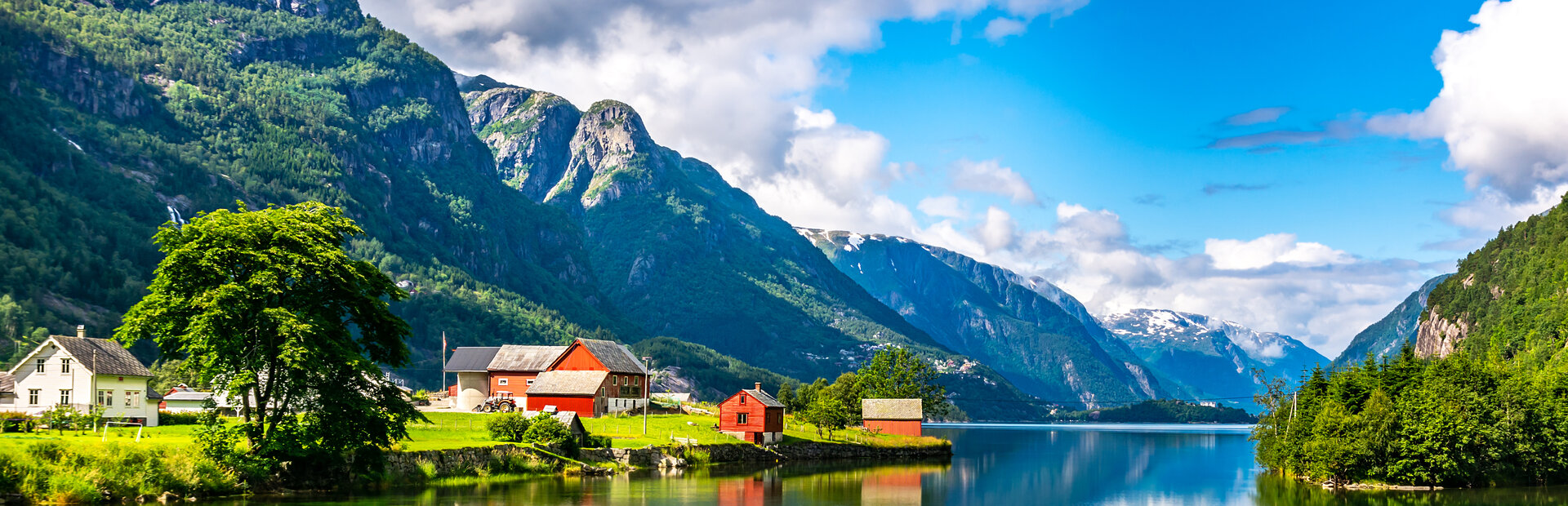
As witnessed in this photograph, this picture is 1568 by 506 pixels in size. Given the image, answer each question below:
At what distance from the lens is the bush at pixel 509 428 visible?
248 ft

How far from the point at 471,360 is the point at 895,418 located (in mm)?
47951

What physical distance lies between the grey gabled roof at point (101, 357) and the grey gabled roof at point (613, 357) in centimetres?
4558

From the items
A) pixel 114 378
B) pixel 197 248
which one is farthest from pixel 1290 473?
pixel 114 378

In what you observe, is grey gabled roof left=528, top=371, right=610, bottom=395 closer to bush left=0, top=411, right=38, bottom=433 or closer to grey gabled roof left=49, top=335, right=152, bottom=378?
grey gabled roof left=49, top=335, right=152, bottom=378

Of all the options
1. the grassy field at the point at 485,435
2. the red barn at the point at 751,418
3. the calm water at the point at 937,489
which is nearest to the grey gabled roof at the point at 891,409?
the grassy field at the point at 485,435

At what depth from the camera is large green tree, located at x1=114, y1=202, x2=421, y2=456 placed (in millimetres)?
52375

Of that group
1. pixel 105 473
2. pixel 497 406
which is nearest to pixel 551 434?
pixel 105 473

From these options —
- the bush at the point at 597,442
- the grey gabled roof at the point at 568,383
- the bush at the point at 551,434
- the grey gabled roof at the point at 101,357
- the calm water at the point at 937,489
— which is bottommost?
the calm water at the point at 937,489

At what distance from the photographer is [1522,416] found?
74.6 m

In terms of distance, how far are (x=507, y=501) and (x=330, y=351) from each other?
35.9 feet

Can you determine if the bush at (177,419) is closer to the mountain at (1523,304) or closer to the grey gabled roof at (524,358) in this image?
the grey gabled roof at (524,358)

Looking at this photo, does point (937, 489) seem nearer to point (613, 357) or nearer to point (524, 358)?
point (613, 357)

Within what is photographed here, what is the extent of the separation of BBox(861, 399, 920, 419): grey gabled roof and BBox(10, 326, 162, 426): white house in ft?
243

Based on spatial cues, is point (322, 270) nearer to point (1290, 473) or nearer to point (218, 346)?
point (218, 346)
